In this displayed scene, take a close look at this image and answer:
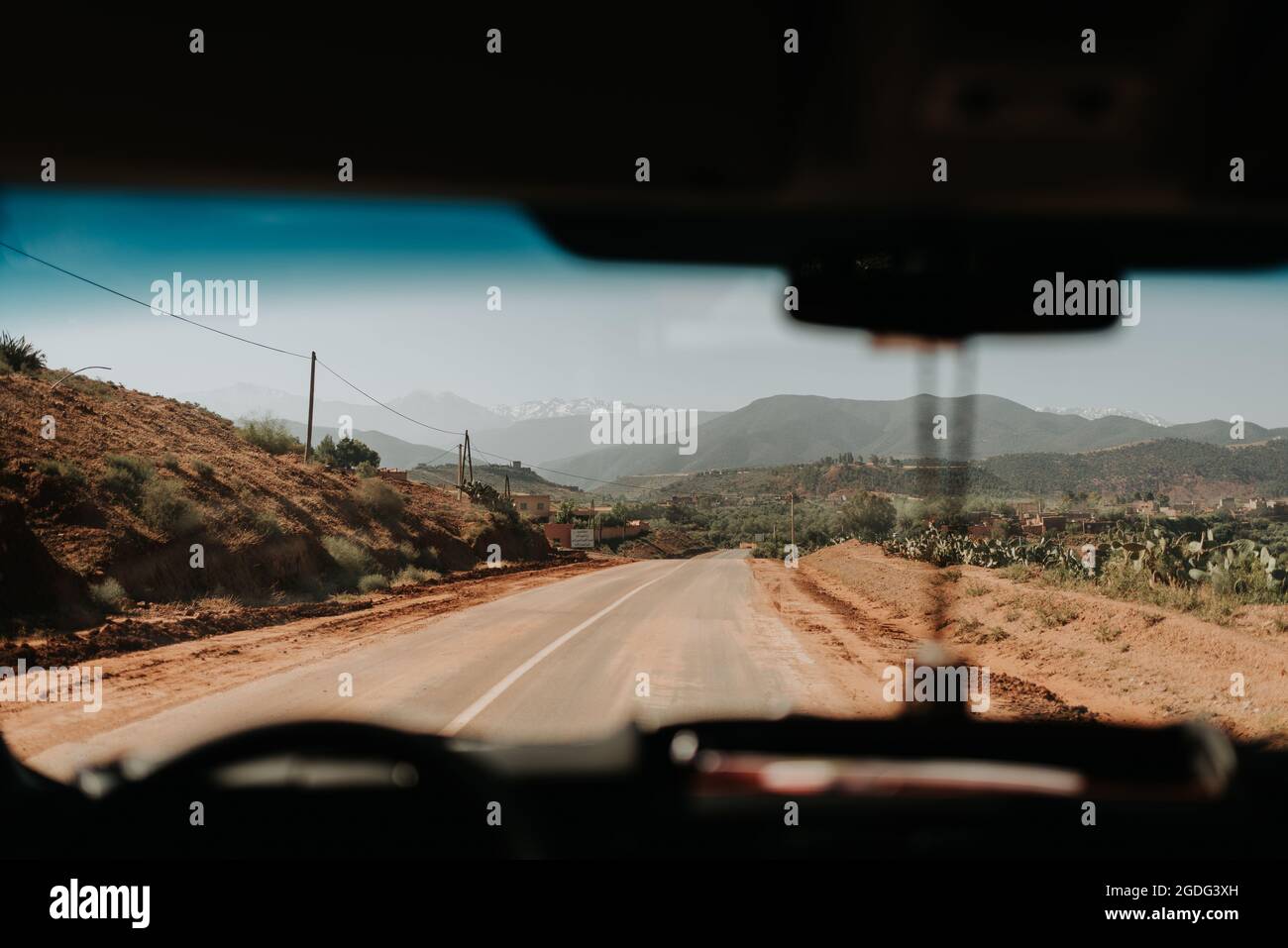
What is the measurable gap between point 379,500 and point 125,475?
31.6ft

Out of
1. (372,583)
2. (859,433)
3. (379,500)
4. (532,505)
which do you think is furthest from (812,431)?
(532,505)

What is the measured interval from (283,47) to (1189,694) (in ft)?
24.8

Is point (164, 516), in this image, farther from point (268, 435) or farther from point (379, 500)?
point (268, 435)

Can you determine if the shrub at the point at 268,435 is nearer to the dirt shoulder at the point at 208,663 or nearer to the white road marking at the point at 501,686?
the dirt shoulder at the point at 208,663

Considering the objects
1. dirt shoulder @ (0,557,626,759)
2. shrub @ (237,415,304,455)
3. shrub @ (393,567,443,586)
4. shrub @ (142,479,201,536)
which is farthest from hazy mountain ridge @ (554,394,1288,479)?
shrub @ (237,415,304,455)

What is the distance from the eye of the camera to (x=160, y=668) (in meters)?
6.71

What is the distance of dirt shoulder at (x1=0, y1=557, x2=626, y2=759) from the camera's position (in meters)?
4.27

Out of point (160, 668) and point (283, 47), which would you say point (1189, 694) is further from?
point (160, 668)

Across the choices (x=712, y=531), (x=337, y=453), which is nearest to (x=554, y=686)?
→ (x=712, y=531)

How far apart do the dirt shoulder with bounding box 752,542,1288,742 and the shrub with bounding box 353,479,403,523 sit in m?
13.2

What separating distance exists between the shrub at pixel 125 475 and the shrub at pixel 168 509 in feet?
0.54

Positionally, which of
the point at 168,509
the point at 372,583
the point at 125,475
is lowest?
the point at 372,583

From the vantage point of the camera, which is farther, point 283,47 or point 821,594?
point 821,594

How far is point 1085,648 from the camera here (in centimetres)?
807
